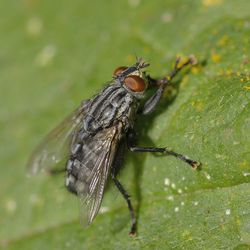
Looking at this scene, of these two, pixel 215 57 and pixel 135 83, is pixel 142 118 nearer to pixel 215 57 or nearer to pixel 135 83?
pixel 135 83

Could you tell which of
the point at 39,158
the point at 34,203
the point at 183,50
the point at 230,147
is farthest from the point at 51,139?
the point at 230,147

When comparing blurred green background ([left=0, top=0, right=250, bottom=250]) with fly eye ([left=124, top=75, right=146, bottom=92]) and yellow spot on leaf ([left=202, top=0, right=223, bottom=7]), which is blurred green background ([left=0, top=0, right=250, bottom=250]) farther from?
fly eye ([left=124, top=75, right=146, bottom=92])

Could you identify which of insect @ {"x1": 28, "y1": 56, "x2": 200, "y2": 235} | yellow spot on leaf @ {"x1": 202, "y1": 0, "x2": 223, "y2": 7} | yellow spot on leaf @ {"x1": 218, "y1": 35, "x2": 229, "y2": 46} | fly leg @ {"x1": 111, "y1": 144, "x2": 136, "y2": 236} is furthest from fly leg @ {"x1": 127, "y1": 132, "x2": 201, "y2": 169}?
yellow spot on leaf @ {"x1": 202, "y1": 0, "x2": 223, "y2": 7}

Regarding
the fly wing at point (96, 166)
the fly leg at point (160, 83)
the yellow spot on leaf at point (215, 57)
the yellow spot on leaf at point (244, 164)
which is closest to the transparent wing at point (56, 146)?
the fly wing at point (96, 166)

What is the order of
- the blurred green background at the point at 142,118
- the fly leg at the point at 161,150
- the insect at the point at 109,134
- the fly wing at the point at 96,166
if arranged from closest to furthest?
the blurred green background at the point at 142,118
the fly leg at the point at 161,150
the fly wing at the point at 96,166
the insect at the point at 109,134

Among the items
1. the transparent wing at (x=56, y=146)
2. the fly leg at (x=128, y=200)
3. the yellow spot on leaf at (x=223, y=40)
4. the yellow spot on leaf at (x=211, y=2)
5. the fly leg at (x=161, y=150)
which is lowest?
the fly leg at (x=128, y=200)

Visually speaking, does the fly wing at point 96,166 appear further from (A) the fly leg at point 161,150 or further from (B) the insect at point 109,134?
(A) the fly leg at point 161,150

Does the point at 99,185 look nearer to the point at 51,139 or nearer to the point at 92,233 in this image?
the point at 92,233
